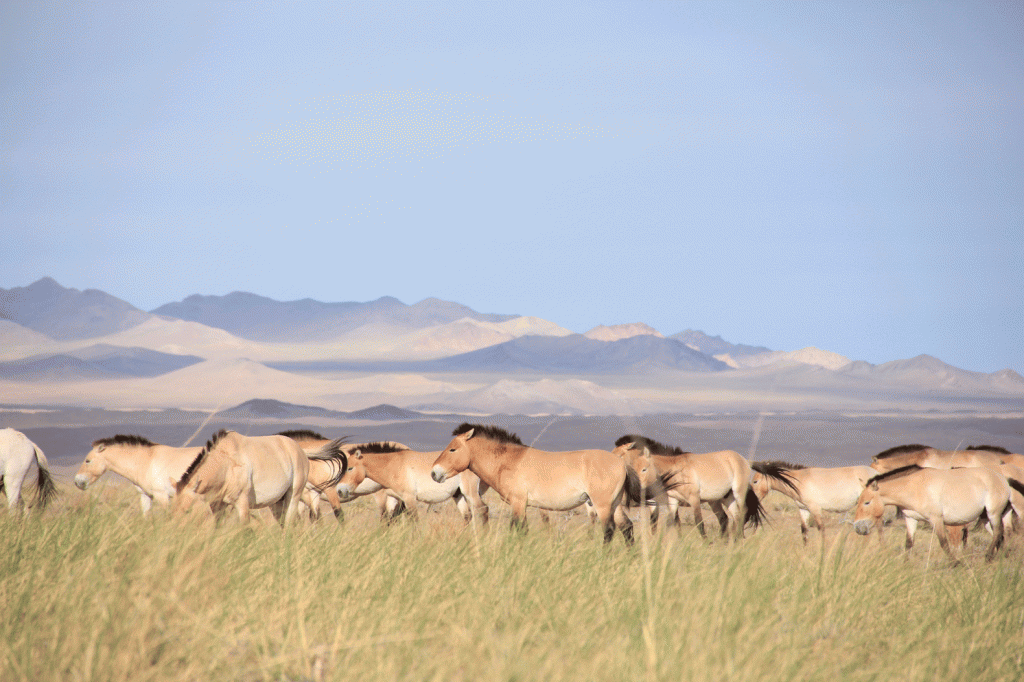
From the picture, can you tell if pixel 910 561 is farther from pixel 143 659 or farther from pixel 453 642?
pixel 143 659

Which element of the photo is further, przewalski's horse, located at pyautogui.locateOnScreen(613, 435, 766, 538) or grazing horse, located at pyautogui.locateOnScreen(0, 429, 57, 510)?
przewalski's horse, located at pyautogui.locateOnScreen(613, 435, 766, 538)

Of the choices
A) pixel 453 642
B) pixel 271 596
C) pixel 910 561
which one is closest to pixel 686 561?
pixel 453 642

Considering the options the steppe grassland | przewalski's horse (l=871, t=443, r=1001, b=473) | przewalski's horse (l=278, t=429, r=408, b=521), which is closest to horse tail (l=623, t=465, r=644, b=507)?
the steppe grassland

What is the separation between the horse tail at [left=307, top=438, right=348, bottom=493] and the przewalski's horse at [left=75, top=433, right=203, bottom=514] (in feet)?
6.48

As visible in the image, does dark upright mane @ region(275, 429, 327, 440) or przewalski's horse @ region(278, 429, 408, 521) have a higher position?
dark upright mane @ region(275, 429, 327, 440)

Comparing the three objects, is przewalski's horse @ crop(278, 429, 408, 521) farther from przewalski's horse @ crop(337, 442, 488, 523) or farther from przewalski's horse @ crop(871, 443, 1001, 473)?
przewalski's horse @ crop(871, 443, 1001, 473)

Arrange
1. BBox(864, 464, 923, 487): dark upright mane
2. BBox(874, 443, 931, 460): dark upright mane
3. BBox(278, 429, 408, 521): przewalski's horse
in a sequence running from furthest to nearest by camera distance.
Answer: BBox(874, 443, 931, 460): dark upright mane < BBox(278, 429, 408, 521): przewalski's horse < BBox(864, 464, 923, 487): dark upright mane

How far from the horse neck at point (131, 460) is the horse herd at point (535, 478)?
0.02 m

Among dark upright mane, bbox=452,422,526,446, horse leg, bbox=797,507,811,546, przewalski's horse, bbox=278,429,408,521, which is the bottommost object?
horse leg, bbox=797,507,811,546

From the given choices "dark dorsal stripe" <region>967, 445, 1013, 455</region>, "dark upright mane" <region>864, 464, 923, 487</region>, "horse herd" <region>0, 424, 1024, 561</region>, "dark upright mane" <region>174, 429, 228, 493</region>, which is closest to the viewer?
"dark upright mane" <region>174, 429, 228, 493</region>

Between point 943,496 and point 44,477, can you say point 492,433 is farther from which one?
point 44,477

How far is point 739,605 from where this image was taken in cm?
630

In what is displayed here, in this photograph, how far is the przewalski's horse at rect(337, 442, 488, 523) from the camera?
640 inches

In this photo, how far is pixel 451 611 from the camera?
6.38 metres
